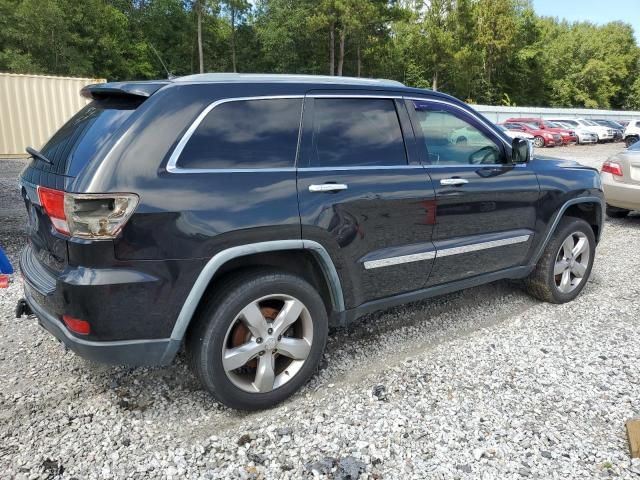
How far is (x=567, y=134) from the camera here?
1126 inches

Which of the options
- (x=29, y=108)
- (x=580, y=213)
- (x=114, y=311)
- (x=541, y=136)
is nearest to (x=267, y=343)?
(x=114, y=311)

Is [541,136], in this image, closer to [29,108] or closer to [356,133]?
[29,108]

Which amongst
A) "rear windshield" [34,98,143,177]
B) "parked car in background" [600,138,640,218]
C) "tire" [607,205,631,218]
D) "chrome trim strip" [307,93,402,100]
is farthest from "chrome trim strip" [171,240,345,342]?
"tire" [607,205,631,218]

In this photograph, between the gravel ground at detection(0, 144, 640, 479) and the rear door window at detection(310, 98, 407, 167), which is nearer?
the gravel ground at detection(0, 144, 640, 479)

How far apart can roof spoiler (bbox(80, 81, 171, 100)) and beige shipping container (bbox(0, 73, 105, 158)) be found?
11514mm

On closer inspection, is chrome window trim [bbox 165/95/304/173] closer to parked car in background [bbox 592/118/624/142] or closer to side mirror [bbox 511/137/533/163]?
side mirror [bbox 511/137/533/163]

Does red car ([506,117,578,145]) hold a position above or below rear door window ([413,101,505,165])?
below

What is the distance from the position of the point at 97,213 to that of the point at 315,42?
48.2m

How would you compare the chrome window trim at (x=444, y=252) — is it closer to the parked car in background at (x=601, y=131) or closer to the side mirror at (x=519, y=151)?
the side mirror at (x=519, y=151)

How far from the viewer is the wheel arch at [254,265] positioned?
2531 millimetres

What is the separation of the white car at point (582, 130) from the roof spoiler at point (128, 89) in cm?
3171

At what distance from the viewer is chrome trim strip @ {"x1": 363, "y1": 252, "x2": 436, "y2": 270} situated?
124 inches

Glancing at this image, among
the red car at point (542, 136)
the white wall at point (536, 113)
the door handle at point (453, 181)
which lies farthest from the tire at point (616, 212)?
the white wall at point (536, 113)

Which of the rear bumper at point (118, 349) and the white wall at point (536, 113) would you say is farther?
the white wall at point (536, 113)
